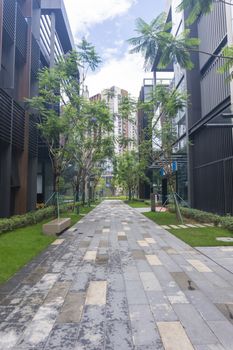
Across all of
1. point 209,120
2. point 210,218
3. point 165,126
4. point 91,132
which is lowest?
point 210,218

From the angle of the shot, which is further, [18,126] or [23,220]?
[18,126]

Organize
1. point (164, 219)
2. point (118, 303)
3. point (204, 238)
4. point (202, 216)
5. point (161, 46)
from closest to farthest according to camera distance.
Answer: point (118, 303), point (161, 46), point (204, 238), point (202, 216), point (164, 219)

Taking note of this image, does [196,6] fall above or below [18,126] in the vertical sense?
below

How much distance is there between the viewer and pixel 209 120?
13758 mm

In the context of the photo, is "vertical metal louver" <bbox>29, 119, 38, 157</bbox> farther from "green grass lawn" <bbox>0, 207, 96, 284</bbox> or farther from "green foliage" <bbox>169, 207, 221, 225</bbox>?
"green foliage" <bbox>169, 207, 221, 225</bbox>

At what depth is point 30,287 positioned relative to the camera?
4.95m

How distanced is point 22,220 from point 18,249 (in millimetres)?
4797

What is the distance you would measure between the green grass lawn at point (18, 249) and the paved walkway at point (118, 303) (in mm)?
253

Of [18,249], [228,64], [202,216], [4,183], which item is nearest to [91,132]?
[4,183]

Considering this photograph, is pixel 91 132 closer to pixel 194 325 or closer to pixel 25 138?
pixel 25 138

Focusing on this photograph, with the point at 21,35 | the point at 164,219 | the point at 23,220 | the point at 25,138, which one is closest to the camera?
the point at 23,220

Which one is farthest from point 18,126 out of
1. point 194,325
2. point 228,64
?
point 194,325

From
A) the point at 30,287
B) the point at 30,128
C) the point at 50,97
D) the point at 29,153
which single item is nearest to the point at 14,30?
the point at 50,97

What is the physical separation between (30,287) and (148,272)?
7.48 feet
